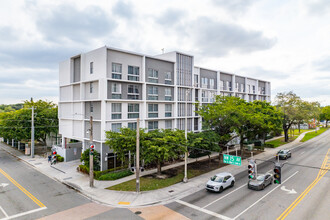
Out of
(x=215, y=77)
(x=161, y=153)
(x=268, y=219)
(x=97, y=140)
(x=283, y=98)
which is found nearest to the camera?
(x=268, y=219)

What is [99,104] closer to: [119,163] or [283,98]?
[119,163]

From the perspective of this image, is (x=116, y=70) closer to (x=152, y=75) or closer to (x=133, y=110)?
(x=152, y=75)

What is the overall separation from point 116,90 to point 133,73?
3820 mm

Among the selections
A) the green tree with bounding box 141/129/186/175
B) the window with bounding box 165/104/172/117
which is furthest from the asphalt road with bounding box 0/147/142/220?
the window with bounding box 165/104/172/117

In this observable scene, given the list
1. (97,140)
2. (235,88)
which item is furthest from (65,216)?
(235,88)

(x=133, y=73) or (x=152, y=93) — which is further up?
(x=133, y=73)

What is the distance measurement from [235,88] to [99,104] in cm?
3443

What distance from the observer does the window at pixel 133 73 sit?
28844 mm

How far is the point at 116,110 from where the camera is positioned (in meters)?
27.4

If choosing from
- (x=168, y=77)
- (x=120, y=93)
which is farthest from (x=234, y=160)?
(x=168, y=77)

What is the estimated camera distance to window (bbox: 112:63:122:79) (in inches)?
1070

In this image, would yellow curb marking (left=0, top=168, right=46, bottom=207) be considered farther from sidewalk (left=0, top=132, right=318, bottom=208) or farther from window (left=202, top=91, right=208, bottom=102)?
window (left=202, top=91, right=208, bottom=102)

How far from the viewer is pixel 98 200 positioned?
59.3ft

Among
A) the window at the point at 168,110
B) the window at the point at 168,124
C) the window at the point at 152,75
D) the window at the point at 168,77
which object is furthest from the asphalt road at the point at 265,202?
the window at the point at 168,77
